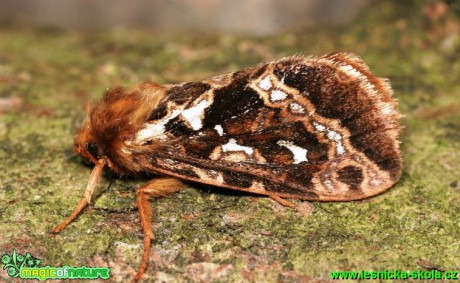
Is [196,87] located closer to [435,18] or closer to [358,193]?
[358,193]

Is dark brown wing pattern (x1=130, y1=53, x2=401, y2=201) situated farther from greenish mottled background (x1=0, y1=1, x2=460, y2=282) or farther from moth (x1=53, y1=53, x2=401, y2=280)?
greenish mottled background (x1=0, y1=1, x2=460, y2=282)

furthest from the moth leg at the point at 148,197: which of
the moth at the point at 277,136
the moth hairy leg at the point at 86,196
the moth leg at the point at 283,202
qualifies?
the moth leg at the point at 283,202

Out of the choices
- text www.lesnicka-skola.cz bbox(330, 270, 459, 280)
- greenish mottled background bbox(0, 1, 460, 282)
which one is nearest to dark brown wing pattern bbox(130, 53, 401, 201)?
greenish mottled background bbox(0, 1, 460, 282)

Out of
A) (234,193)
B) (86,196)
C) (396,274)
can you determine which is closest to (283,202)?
(234,193)

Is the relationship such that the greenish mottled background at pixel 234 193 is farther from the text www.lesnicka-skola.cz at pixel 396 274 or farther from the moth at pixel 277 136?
the moth at pixel 277 136

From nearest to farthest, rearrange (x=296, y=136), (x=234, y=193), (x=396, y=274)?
(x=396, y=274) → (x=296, y=136) → (x=234, y=193)

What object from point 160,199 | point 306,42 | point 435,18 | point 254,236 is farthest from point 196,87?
point 435,18

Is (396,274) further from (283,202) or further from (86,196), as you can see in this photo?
(86,196)
